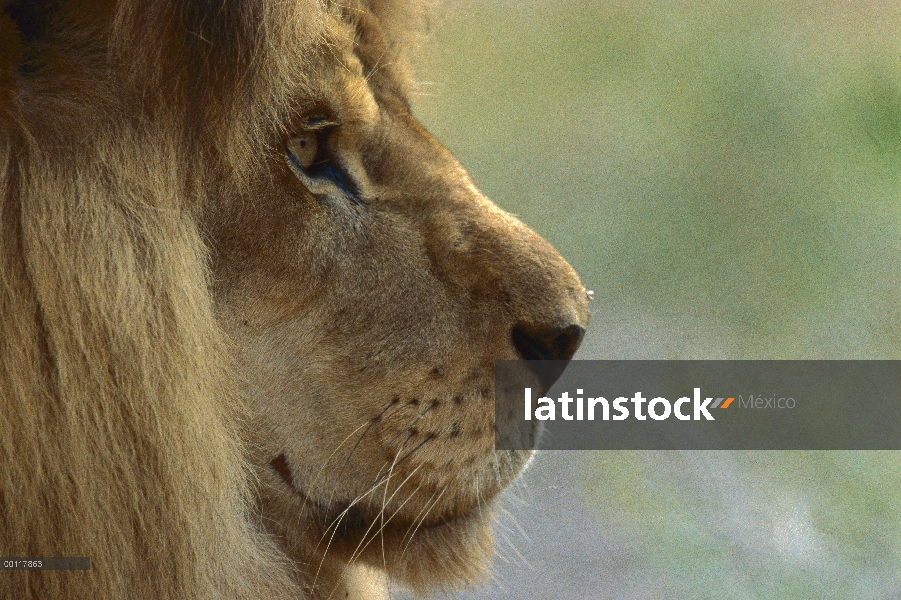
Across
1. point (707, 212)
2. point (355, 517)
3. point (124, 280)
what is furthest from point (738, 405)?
point (124, 280)

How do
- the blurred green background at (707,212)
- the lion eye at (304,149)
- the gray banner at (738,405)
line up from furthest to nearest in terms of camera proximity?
the blurred green background at (707,212)
the gray banner at (738,405)
the lion eye at (304,149)

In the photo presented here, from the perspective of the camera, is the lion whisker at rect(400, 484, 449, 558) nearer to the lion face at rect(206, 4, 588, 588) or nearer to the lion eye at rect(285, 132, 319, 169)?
the lion face at rect(206, 4, 588, 588)

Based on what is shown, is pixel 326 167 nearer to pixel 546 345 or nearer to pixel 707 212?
pixel 546 345

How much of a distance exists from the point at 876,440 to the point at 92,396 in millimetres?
1143

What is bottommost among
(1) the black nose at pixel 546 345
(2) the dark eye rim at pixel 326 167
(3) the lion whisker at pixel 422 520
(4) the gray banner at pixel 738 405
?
(4) the gray banner at pixel 738 405

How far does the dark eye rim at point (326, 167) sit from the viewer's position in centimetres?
92

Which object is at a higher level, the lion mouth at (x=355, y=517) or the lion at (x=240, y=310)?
the lion at (x=240, y=310)

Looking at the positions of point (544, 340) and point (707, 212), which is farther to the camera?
point (707, 212)

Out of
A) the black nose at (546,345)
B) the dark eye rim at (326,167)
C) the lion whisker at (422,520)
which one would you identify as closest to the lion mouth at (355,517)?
the lion whisker at (422,520)

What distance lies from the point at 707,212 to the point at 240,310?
109 cm

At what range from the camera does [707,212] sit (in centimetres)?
176

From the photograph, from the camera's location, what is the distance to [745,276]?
5.52 feet

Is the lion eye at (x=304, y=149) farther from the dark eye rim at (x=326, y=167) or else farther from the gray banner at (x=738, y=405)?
the gray banner at (x=738, y=405)

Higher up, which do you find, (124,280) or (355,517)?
(124,280)
